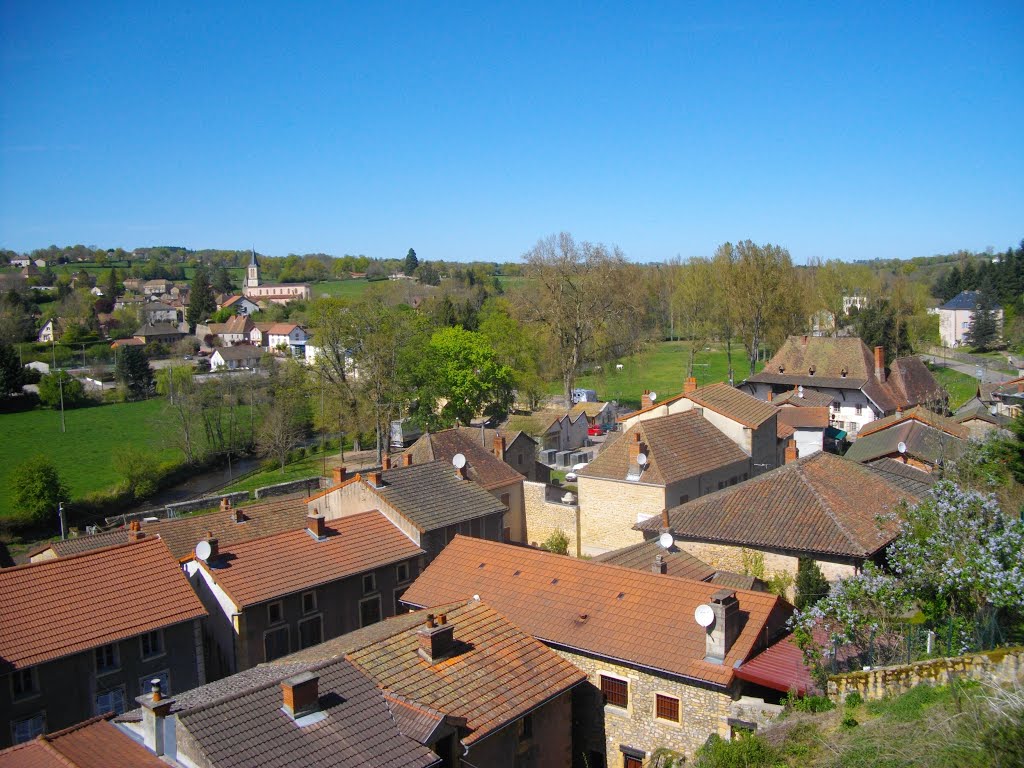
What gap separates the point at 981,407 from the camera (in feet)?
132

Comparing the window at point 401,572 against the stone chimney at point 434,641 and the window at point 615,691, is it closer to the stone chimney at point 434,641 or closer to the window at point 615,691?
the stone chimney at point 434,641

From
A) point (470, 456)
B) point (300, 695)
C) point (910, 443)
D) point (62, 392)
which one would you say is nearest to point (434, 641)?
point (300, 695)

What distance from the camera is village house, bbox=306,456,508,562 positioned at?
24.2m

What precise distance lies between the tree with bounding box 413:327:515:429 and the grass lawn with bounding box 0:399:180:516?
16.4 m

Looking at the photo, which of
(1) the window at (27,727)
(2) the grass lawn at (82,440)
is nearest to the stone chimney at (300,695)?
(1) the window at (27,727)

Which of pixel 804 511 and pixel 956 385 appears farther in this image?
pixel 956 385

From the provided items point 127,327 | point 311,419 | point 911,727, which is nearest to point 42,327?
point 127,327

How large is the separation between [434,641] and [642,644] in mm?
4212

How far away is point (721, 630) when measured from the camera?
1546 centimetres

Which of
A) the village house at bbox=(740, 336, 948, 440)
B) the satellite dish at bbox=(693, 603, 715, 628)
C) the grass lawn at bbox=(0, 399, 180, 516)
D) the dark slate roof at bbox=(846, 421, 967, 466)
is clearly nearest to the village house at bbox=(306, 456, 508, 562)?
the satellite dish at bbox=(693, 603, 715, 628)

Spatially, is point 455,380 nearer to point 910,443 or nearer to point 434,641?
point 910,443

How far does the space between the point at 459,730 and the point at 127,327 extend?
344 feet

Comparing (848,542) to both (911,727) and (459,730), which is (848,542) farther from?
(459,730)

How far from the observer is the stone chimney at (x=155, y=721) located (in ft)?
41.7
